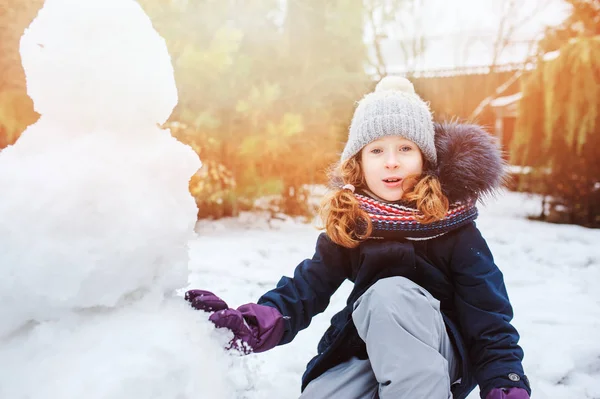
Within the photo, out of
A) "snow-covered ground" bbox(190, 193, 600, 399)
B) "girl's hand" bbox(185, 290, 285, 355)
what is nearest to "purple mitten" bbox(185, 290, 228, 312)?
"girl's hand" bbox(185, 290, 285, 355)

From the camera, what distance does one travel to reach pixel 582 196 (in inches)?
189

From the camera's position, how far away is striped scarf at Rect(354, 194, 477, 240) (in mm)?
1348

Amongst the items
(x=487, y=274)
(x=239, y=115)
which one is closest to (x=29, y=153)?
(x=487, y=274)

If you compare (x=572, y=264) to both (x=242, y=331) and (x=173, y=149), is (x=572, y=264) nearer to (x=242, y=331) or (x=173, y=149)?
(x=242, y=331)

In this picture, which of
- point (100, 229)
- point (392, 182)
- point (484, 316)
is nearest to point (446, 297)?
point (484, 316)

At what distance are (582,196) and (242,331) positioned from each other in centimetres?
475

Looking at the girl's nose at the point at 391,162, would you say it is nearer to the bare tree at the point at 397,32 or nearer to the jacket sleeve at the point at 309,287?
the jacket sleeve at the point at 309,287

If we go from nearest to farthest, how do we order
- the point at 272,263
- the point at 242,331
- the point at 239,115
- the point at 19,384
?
1. the point at 19,384
2. the point at 242,331
3. the point at 272,263
4. the point at 239,115

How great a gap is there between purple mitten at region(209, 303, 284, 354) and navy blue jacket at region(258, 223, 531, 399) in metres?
0.07

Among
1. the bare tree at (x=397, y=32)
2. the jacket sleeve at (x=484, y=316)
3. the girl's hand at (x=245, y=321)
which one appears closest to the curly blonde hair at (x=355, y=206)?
the jacket sleeve at (x=484, y=316)

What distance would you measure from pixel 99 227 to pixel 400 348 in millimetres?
729

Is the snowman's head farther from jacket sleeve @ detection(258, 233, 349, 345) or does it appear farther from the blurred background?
the blurred background

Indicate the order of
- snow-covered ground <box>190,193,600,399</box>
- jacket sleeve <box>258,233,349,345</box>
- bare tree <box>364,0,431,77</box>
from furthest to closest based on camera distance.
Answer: bare tree <box>364,0,431,77</box> < snow-covered ground <box>190,193,600,399</box> < jacket sleeve <box>258,233,349,345</box>

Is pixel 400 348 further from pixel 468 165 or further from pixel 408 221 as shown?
pixel 468 165
